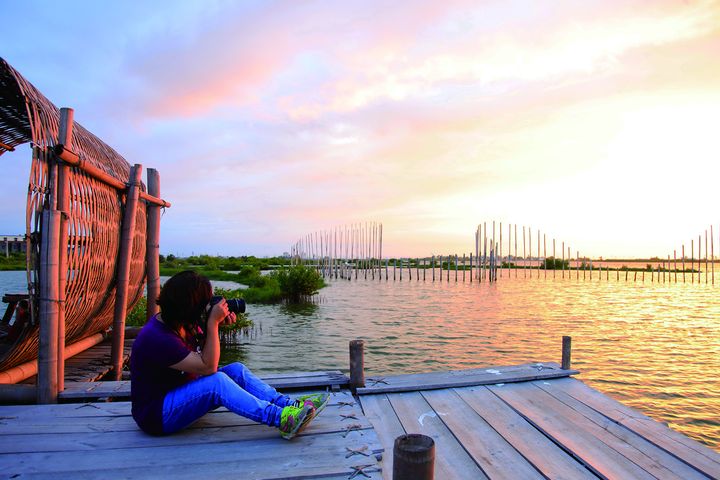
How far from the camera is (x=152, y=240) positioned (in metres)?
6.62

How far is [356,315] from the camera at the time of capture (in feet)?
57.5

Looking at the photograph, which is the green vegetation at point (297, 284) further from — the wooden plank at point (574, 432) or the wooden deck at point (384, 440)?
the wooden plank at point (574, 432)

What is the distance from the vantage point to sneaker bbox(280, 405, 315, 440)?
115 inches

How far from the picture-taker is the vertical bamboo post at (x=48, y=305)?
399 centimetres

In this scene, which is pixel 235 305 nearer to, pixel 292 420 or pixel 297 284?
pixel 292 420

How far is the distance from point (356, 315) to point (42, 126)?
14.2 metres

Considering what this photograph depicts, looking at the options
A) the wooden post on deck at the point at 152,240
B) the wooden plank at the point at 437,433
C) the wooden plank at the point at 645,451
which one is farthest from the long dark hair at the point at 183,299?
the wooden post on deck at the point at 152,240

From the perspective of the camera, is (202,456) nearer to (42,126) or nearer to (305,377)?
(305,377)

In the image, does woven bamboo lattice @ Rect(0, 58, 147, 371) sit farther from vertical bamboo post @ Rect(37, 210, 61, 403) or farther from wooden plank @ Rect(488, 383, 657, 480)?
wooden plank @ Rect(488, 383, 657, 480)

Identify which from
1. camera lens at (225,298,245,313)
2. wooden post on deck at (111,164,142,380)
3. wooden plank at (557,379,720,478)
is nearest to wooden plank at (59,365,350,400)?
wooden post on deck at (111,164,142,380)

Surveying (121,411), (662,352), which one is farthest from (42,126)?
(662,352)

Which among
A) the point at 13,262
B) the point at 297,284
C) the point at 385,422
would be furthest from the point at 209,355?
the point at 13,262

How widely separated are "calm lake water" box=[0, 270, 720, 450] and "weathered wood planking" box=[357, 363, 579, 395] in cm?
291

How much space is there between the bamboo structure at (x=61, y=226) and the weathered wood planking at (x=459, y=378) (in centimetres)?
284
